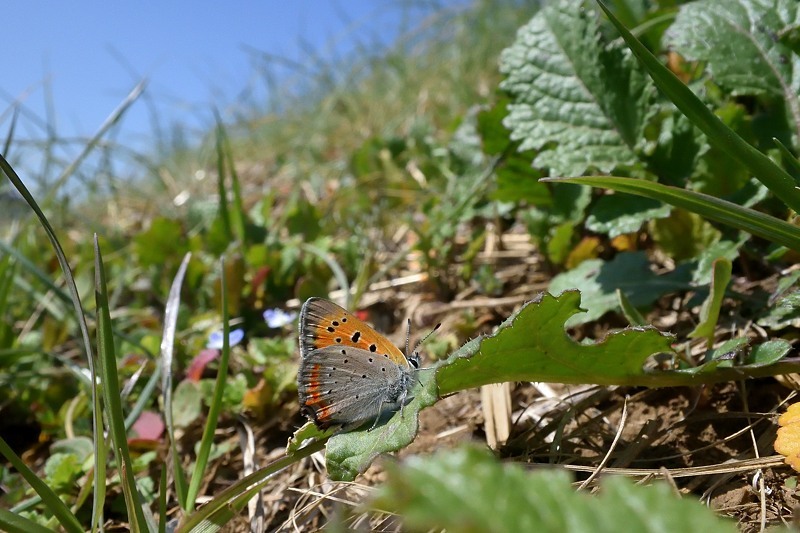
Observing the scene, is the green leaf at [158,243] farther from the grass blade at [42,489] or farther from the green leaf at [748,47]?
the green leaf at [748,47]

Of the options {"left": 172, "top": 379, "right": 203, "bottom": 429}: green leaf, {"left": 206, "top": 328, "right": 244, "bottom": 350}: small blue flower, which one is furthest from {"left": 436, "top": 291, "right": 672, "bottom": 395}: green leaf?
{"left": 206, "top": 328, "right": 244, "bottom": 350}: small blue flower

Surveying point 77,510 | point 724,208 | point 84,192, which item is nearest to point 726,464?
point 724,208

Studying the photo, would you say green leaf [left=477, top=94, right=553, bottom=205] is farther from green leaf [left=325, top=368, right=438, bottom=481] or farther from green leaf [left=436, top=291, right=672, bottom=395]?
green leaf [left=325, top=368, right=438, bottom=481]

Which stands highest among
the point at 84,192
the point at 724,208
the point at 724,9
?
the point at 84,192

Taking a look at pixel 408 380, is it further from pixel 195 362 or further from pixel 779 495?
pixel 195 362

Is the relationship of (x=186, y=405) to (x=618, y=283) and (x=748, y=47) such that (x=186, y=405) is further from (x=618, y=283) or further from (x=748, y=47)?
(x=748, y=47)

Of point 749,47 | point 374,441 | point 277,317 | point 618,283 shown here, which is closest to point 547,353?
point 374,441
